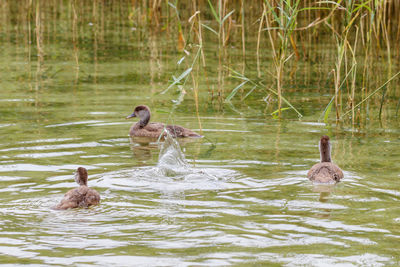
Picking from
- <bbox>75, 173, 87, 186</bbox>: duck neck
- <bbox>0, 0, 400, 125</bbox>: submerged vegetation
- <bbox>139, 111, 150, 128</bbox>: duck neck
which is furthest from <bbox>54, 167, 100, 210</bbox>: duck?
<bbox>139, 111, 150, 128</bbox>: duck neck

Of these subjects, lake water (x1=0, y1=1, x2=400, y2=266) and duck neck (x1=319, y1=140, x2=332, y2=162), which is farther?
duck neck (x1=319, y1=140, x2=332, y2=162)

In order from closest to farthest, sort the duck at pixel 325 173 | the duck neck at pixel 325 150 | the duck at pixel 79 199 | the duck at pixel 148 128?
the duck at pixel 79 199 → the duck at pixel 325 173 → the duck neck at pixel 325 150 → the duck at pixel 148 128

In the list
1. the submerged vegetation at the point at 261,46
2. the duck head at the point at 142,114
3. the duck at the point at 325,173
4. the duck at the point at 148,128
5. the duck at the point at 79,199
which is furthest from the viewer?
the duck head at the point at 142,114

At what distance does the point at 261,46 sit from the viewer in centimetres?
1734

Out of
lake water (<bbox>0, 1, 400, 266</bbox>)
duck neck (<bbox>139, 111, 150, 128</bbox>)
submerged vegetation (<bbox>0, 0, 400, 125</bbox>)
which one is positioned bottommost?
lake water (<bbox>0, 1, 400, 266</bbox>)

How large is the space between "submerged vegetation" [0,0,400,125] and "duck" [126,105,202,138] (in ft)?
1.69

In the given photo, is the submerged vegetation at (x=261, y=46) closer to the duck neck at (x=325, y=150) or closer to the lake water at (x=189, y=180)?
the lake water at (x=189, y=180)

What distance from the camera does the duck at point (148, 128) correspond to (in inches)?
364

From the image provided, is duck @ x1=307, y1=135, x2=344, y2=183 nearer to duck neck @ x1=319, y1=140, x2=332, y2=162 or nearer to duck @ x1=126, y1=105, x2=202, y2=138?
duck neck @ x1=319, y1=140, x2=332, y2=162

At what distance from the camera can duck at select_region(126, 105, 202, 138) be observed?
30.4 ft

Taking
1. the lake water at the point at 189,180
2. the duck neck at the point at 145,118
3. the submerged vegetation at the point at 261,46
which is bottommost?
the lake water at the point at 189,180

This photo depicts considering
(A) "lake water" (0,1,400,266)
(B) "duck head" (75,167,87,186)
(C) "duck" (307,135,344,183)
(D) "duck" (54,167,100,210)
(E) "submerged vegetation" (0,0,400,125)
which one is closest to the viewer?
(A) "lake water" (0,1,400,266)

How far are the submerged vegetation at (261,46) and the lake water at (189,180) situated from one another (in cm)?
26

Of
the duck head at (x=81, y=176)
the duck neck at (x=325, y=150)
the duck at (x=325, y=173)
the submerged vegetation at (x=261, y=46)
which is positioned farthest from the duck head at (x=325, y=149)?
the duck head at (x=81, y=176)
